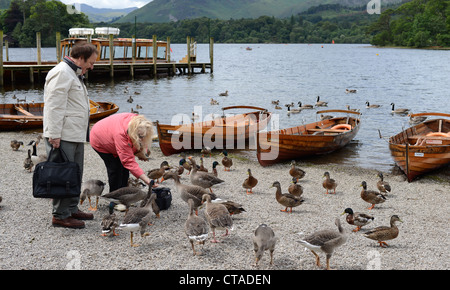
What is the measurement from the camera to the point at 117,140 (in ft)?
25.6

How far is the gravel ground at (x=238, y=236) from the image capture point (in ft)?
22.6

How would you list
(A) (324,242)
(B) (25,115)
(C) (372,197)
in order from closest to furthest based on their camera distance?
(A) (324,242) < (C) (372,197) < (B) (25,115)

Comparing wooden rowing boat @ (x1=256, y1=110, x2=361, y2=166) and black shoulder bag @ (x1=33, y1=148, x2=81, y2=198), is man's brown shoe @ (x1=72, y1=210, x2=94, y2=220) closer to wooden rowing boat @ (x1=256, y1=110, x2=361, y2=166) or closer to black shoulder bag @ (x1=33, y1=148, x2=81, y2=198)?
black shoulder bag @ (x1=33, y1=148, x2=81, y2=198)

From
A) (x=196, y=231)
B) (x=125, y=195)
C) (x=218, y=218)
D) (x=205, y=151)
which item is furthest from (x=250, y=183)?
(x=205, y=151)

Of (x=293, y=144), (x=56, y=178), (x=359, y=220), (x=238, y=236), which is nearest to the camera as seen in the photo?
(x=56, y=178)

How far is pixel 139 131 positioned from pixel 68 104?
4.05ft

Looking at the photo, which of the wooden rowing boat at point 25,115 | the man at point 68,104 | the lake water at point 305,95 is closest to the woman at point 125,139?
the man at point 68,104

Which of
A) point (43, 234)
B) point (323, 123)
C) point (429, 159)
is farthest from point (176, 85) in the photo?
point (43, 234)

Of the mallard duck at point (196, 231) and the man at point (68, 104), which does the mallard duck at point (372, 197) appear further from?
the man at point (68, 104)

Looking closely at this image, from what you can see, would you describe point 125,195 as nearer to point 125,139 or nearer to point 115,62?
point 125,139

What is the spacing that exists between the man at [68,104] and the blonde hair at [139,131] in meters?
0.76

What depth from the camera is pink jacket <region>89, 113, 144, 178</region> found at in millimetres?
7770

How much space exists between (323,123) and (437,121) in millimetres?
4713

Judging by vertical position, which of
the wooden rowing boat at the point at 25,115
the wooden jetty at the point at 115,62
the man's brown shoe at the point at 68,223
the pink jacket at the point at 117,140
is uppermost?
the wooden jetty at the point at 115,62
